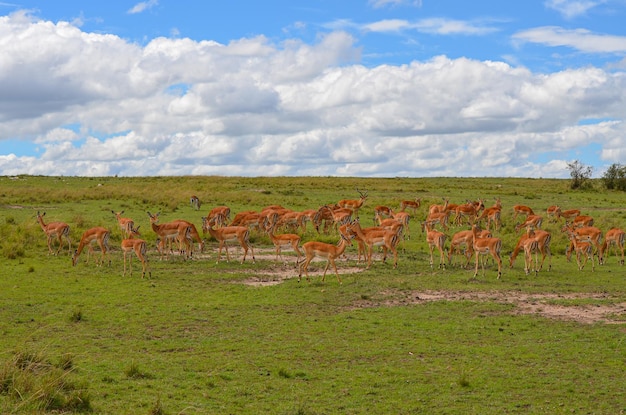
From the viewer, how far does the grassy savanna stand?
8359 mm

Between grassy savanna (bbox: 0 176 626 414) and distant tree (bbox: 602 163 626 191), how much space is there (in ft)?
130

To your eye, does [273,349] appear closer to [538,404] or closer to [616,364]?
[538,404]

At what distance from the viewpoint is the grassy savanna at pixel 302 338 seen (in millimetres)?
8359

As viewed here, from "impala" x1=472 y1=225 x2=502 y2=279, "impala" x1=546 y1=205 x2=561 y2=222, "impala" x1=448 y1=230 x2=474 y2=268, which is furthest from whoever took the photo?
"impala" x1=546 y1=205 x2=561 y2=222

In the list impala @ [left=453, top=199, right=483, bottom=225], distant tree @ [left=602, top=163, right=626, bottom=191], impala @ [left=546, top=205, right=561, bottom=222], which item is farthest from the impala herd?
distant tree @ [left=602, top=163, right=626, bottom=191]

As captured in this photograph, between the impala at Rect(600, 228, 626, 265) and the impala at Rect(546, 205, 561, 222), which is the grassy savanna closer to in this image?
the impala at Rect(600, 228, 626, 265)

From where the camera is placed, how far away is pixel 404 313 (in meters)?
13.5

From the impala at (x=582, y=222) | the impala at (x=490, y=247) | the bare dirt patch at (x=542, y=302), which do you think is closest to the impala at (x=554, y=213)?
the impala at (x=582, y=222)

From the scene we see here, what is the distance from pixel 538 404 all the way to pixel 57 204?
3218 cm

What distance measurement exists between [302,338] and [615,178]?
52655 millimetres

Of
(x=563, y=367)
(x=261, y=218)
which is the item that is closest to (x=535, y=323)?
(x=563, y=367)

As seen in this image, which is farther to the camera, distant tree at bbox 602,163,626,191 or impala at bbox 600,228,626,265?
distant tree at bbox 602,163,626,191

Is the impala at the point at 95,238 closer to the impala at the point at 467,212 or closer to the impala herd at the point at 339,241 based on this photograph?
the impala herd at the point at 339,241

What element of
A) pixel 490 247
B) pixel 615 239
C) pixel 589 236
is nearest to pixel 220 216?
pixel 490 247
